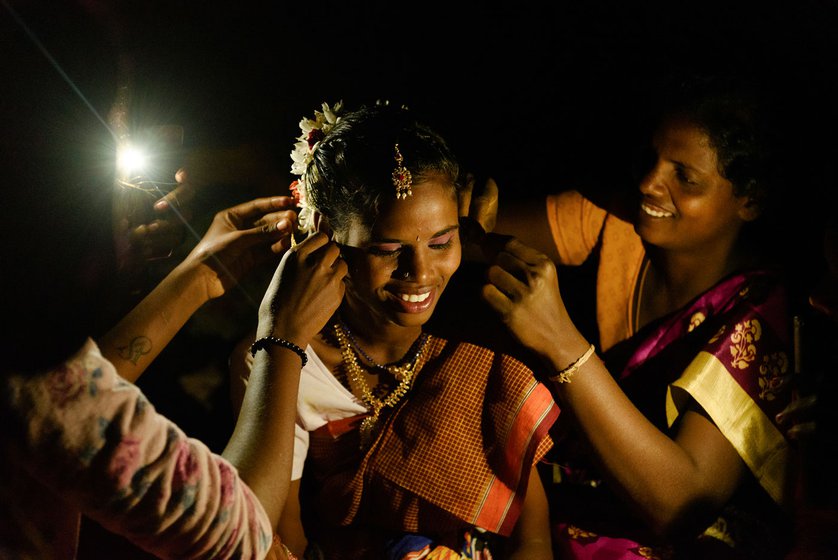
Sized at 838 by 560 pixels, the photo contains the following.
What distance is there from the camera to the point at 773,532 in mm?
2191

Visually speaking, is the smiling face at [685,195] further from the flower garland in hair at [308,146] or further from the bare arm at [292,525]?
the bare arm at [292,525]

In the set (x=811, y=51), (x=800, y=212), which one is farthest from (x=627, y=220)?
(x=811, y=51)

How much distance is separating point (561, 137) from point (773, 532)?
1.96 meters

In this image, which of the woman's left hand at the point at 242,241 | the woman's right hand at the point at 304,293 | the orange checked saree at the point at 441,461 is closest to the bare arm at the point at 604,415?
the orange checked saree at the point at 441,461

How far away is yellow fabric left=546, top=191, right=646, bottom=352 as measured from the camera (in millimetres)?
2717

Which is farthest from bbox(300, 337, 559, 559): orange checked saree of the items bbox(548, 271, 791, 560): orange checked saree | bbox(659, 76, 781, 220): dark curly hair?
bbox(659, 76, 781, 220): dark curly hair

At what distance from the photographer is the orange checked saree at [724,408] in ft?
7.04

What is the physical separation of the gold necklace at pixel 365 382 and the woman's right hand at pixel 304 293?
A: 452 millimetres

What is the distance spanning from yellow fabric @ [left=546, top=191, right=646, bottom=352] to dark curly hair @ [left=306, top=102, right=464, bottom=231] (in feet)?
2.50

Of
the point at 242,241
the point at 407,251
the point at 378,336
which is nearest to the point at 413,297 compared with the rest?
the point at 407,251

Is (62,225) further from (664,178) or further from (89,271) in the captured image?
(664,178)

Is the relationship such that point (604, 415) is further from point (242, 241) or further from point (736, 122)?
point (242, 241)

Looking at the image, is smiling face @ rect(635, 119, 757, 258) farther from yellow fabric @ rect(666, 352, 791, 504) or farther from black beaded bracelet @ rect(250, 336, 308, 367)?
black beaded bracelet @ rect(250, 336, 308, 367)

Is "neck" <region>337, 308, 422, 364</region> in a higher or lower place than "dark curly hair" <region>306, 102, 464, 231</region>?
lower
